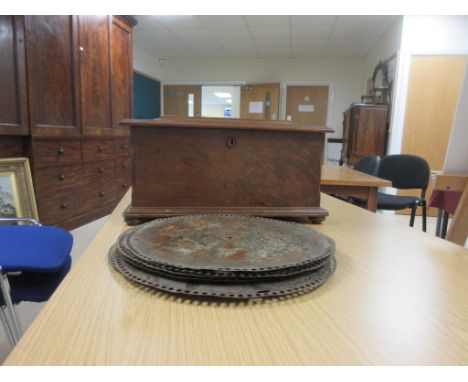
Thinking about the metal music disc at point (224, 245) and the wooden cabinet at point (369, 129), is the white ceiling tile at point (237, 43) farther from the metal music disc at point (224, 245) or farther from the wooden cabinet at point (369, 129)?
the metal music disc at point (224, 245)

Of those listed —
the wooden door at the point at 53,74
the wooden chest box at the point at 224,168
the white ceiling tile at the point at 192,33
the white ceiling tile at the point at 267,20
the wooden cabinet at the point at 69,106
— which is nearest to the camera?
the wooden chest box at the point at 224,168

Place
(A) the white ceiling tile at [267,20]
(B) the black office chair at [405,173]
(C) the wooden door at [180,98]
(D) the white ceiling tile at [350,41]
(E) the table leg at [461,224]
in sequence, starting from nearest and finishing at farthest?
(E) the table leg at [461,224]
(B) the black office chair at [405,173]
(A) the white ceiling tile at [267,20]
(D) the white ceiling tile at [350,41]
(C) the wooden door at [180,98]

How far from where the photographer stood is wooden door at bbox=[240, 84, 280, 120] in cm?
610

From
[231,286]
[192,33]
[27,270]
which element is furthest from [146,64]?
[231,286]

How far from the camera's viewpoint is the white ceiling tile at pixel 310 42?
500 centimetres

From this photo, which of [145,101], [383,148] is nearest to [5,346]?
[383,148]

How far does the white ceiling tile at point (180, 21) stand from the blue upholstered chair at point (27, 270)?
381cm

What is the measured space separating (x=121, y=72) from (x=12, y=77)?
1.37 m

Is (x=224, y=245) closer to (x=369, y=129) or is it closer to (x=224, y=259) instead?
→ (x=224, y=259)

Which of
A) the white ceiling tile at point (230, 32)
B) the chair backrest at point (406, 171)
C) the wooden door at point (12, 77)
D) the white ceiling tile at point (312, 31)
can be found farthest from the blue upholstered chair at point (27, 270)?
the white ceiling tile at point (312, 31)

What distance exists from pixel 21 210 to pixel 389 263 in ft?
7.20

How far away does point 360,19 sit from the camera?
4.14m

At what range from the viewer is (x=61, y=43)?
8.19 feet

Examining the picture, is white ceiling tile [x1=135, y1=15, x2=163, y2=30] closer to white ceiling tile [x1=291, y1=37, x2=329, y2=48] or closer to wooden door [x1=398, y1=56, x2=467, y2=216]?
white ceiling tile [x1=291, y1=37, x2=329, y2=48]
